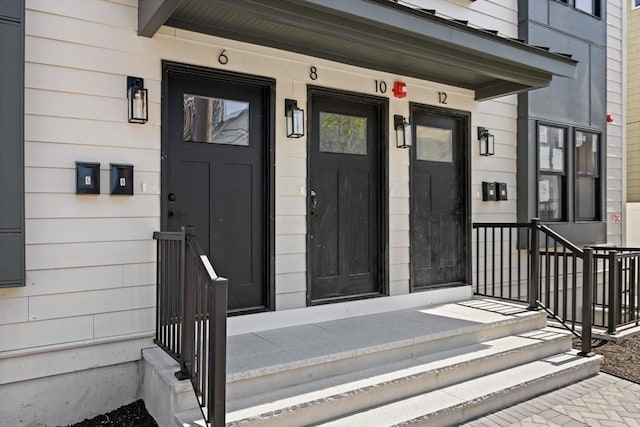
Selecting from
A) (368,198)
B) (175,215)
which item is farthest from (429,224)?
(175,215)

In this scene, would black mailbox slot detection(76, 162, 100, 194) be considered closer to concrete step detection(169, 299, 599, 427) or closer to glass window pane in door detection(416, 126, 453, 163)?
concrete step detection(169, 299, 599, 427)

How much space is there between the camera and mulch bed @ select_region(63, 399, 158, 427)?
2922 mm

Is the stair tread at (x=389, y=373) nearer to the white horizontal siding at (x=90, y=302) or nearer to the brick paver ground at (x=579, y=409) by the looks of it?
the brick paver ground at (x=579, y=409)

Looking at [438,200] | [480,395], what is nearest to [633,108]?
[438,200]

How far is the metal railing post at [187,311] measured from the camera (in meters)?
2.54

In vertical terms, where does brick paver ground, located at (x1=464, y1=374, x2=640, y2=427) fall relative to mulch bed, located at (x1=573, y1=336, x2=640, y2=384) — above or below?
below

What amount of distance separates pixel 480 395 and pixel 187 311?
202 centimetres

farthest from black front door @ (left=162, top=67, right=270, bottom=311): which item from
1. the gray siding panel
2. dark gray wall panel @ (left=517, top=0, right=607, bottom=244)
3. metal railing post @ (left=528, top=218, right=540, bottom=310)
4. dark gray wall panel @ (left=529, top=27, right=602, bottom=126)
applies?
dark gray wall panel @ (left=529, top=27, right=602, bottom=126)

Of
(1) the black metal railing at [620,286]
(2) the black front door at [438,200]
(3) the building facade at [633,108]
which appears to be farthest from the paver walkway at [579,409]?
(3) the building facade at [633,108]

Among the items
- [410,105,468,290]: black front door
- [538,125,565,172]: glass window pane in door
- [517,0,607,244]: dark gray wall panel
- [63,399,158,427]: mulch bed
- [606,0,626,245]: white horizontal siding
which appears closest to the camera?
[63,399,158,427]: mulch bed

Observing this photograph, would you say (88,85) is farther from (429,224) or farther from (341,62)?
(429,224)

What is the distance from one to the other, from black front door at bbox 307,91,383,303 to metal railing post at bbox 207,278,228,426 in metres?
1.81

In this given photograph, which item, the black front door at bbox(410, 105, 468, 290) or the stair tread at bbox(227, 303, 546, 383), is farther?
the black front door at bbox(410, 105, 468, 290)

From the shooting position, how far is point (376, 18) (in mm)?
3150
